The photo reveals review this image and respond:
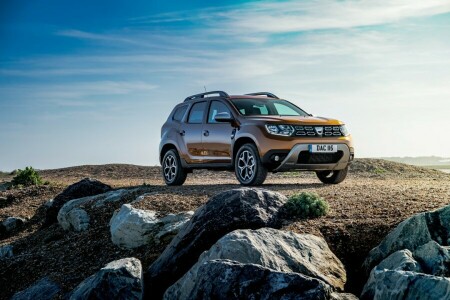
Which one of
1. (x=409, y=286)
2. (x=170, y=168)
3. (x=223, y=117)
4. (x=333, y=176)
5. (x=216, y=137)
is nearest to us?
(x=409, y=286)

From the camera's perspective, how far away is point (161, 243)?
423 inches

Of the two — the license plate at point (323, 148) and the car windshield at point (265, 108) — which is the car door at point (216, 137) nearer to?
the car windshield at point (265, 108)

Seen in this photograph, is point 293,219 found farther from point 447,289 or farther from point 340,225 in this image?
point 447,289

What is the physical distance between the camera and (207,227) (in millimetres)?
9273

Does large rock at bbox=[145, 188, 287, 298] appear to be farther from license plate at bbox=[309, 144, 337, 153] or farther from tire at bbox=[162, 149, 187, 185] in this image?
tire at bbox=[162, 149, 187, 185]

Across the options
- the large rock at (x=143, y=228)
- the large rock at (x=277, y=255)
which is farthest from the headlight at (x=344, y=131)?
the large rock at (x=277, y=255)

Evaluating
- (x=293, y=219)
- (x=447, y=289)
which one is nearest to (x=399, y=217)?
(x=293, y=219)

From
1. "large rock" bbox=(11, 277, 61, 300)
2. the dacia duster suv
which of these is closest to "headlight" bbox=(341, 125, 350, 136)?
the dacia duster suv

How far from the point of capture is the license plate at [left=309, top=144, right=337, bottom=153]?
1356 cm

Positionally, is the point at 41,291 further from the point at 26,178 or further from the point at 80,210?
the point at 26,178

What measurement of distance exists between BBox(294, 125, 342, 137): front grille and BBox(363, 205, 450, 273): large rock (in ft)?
15.7

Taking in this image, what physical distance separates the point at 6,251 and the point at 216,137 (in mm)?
5438

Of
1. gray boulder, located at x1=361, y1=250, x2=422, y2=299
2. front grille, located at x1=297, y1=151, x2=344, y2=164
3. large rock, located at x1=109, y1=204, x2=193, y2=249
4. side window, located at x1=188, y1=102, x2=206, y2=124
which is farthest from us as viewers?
side window, located at x1=188, y1=102, x2=206, y2=124

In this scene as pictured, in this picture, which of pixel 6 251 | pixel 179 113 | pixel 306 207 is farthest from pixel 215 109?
pixel 6 251
